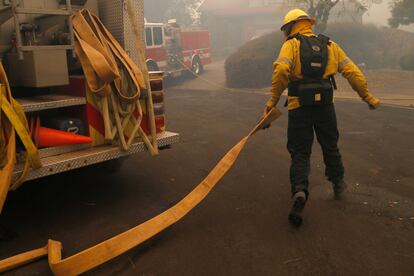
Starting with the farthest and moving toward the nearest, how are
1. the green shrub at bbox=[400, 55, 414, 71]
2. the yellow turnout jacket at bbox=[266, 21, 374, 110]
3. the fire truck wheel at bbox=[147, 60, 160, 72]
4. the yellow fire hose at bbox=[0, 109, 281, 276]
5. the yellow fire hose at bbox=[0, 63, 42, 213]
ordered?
the green shrub at bbox=[400, 55, 414, 71], the fire truck wheel at bbox=[147, 60, 160, 72], the yellow turnout jacket at bbox=[266, 21, 374, 110], the yellow fire hose at bbox=[0, 63, 42, 213], the yellow fire hose at bbox=[0, 109, 281, 276]

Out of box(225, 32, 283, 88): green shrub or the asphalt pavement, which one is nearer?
the asphalt pavement

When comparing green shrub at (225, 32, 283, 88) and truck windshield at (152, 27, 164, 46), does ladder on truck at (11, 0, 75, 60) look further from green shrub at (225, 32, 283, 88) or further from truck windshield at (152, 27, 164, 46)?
truck windshield at (152, 27, 164, 46)

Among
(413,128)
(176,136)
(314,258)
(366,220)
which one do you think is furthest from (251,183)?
(413,128)

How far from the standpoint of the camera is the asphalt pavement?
327 centimetres

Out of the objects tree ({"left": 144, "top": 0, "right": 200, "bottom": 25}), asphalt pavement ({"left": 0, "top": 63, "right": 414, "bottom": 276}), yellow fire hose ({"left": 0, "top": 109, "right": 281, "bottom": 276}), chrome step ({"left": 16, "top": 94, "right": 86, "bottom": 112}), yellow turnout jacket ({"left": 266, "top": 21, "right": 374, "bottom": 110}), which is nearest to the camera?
yellow fire hose ({"left": 0, "top": 109, "right": 281, "bottom": 276})

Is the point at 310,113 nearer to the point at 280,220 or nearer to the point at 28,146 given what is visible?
the point at 280,220

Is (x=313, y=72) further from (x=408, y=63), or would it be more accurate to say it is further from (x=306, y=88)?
(x=408, y=63)

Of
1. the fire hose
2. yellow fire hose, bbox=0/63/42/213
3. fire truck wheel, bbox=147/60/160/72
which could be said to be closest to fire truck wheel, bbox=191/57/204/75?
fire truck wheel, bbox=147/60/160/72

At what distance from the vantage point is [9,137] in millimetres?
3414

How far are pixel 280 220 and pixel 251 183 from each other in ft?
3.85

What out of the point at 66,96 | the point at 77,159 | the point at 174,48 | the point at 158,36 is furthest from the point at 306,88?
the point at 174,48

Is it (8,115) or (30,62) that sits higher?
(30,62)

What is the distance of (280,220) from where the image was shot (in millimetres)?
4016

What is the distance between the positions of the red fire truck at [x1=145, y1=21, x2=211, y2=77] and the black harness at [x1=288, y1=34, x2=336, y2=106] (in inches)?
519
